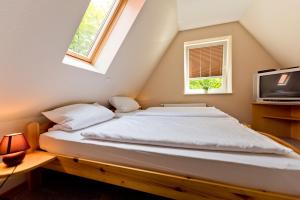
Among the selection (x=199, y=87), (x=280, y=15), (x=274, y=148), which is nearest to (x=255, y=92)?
(x=199, y=87)

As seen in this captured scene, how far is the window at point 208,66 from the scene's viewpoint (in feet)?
9.89

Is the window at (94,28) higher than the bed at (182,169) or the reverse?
higher

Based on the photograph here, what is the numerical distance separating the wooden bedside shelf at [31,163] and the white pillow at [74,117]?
0.28m

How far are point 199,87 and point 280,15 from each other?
66.1 inches

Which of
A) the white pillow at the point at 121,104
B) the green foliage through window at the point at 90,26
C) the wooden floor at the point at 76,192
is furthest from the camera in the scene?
the white pillow at the point at 121,104

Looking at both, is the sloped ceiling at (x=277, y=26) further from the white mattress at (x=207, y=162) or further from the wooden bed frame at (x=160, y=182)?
the wooden bed frame at (x=160, y=182)

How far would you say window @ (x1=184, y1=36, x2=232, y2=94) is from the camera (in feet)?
9.89

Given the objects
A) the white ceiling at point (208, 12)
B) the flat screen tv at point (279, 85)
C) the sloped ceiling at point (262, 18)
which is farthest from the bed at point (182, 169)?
the white ceiling at point (208, 12)

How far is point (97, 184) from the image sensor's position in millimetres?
1527

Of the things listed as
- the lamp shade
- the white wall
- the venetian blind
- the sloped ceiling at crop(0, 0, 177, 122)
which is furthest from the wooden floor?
the venetian blind

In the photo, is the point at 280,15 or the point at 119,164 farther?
the point at 280,15

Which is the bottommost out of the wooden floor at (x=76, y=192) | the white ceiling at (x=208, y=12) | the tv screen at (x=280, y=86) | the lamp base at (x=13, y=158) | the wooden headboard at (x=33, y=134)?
the wooden floor at (x=76, y=192)

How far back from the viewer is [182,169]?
98cm

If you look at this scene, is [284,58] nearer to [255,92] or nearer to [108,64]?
[255,92]
